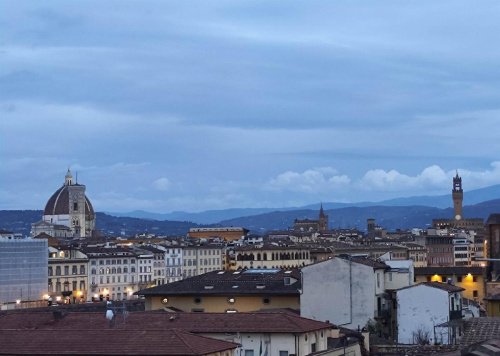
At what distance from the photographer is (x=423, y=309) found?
66375mm

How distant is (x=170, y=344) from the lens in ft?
126

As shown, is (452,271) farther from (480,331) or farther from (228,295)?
(480,331)

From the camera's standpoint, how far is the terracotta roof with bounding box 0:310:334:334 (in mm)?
46625

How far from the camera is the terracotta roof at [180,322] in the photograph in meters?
46.6

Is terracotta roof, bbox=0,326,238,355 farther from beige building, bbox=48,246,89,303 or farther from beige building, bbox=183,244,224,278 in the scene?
beige building, bbox=183,244,224,278

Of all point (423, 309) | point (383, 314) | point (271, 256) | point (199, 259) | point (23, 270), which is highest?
point (271, 256)

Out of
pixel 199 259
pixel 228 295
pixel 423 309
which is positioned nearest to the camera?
pixel 423 309

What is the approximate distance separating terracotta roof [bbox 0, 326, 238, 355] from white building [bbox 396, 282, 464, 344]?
26.0 meters

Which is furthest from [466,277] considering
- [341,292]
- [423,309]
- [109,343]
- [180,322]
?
[109,343]

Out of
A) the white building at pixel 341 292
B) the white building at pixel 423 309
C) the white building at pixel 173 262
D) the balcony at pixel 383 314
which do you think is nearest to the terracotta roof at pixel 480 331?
the white building at pixel 423 309

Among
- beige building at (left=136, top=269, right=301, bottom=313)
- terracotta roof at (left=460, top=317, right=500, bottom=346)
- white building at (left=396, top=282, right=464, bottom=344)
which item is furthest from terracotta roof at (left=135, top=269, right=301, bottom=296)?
terracotta roof at (left=460, top=317, right=500, bottom=346)

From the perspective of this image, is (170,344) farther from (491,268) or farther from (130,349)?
(491,268)

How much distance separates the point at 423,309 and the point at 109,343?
3019 centimetres

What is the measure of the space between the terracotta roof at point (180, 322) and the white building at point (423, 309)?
665 inches
